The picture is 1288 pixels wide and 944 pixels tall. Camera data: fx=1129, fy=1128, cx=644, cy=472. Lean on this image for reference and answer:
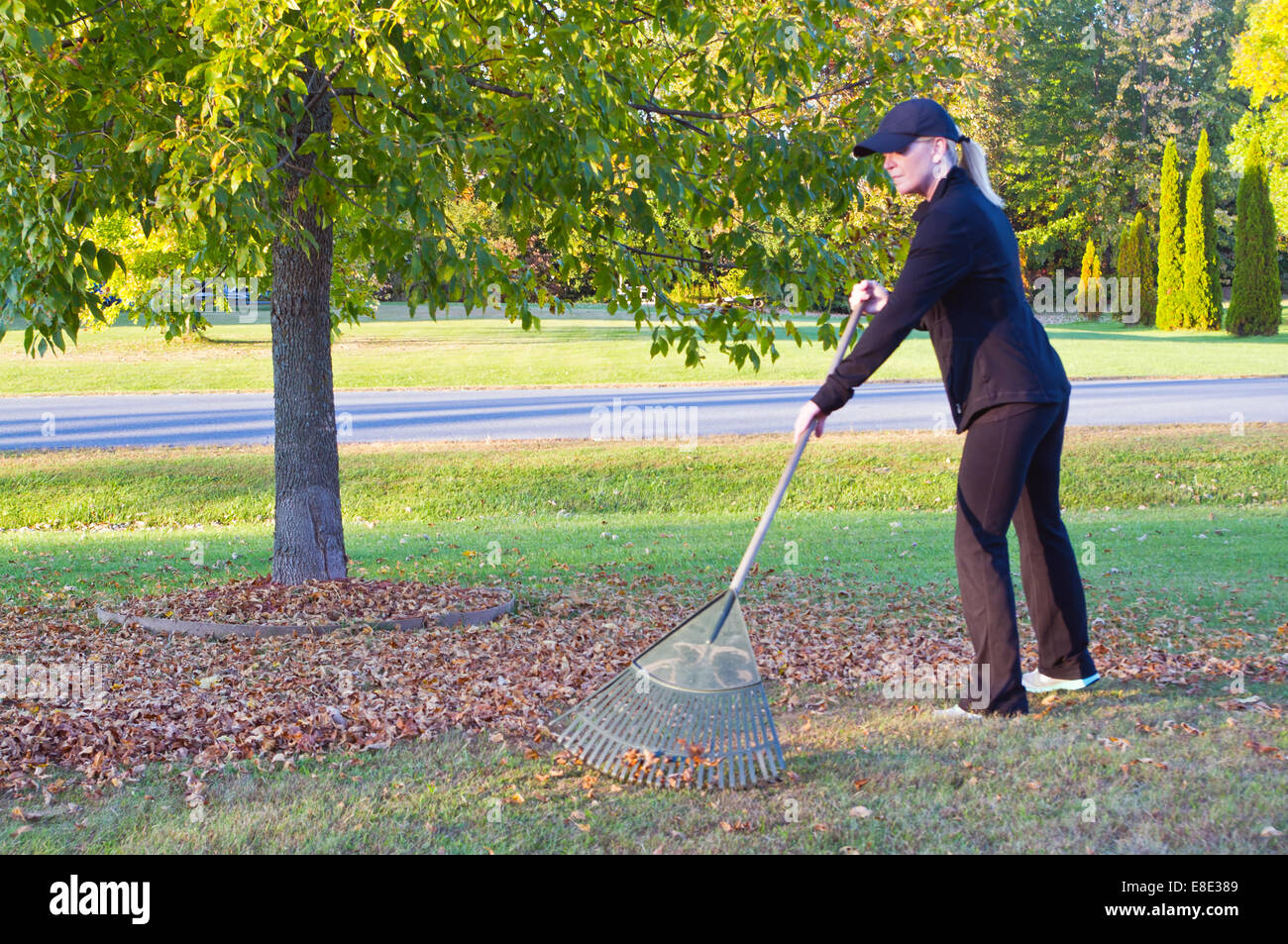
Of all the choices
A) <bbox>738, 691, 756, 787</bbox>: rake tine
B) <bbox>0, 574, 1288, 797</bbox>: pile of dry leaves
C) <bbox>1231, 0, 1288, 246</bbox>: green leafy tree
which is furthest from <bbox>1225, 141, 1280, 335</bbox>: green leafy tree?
→ <bbox>738, 691, 756, 787</bbox>: rake tine

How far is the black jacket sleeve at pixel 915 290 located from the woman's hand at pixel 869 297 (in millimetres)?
396

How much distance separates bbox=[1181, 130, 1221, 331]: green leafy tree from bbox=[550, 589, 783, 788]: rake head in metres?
37.4

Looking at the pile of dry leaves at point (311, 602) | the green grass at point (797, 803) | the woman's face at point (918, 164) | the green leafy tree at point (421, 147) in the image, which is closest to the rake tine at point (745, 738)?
the green grass at point (797, 803)

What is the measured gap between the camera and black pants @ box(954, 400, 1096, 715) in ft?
12.8

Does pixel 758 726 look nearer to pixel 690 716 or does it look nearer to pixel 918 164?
pixel 690 716

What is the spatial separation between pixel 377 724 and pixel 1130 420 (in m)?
13.3

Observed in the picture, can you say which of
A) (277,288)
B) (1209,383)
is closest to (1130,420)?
(1209,383)

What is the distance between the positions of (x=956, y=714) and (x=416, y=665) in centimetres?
243

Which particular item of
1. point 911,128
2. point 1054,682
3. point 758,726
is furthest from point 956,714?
point 911,128

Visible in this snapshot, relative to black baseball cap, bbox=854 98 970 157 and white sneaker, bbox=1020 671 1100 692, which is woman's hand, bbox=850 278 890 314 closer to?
black baseball cap, bbox=854 98 970 157

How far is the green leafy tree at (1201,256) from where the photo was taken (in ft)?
118

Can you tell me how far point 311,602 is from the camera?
20.7 feet

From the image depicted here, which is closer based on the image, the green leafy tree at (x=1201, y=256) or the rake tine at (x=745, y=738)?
the rake tine at (x=745, y=738)

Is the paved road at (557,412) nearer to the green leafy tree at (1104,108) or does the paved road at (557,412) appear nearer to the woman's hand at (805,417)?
the woman's hand at (805,417)
